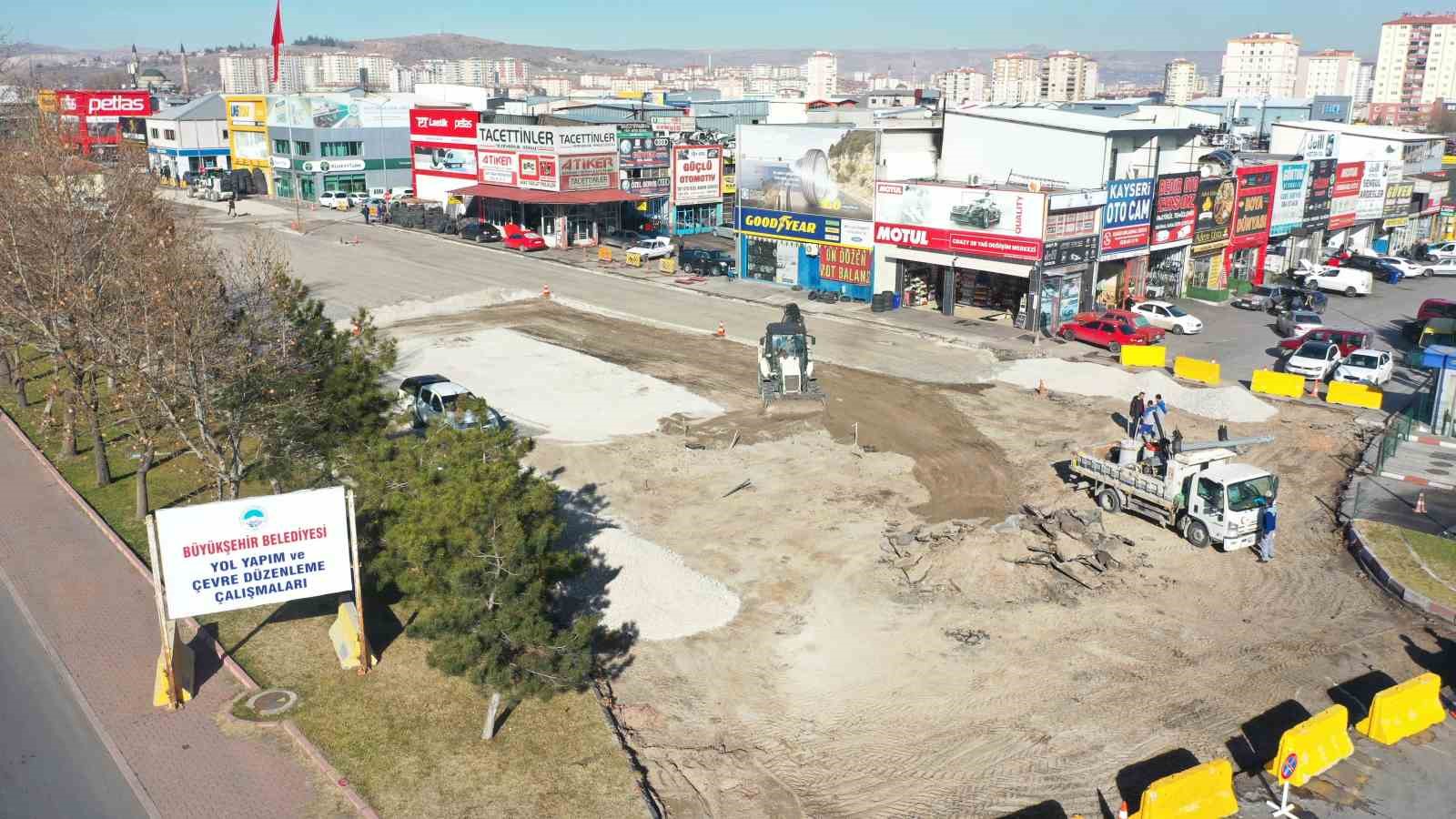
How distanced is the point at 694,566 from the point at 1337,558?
14.0 meters

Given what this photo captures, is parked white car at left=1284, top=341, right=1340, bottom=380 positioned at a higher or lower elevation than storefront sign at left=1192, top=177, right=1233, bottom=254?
lower

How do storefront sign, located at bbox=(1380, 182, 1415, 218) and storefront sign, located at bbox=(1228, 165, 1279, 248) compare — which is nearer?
storefront sign, located at bbox=(1228, 165, 1279, 248)

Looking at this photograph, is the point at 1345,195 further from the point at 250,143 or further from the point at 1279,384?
the point at 250,143

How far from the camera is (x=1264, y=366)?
3938 cm

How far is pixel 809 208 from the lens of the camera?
50.2 metres

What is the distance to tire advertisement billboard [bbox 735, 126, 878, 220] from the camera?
158ft

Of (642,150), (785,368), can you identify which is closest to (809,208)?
(785,368)

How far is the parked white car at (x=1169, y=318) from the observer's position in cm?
4400

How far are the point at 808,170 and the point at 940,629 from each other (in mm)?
33634

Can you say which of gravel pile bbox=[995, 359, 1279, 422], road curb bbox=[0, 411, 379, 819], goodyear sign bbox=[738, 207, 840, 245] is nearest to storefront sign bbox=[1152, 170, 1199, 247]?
gravel pile bbox=[995, 359, 1279, 422]

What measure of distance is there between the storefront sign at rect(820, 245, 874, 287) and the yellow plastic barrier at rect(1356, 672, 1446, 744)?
33545 mm

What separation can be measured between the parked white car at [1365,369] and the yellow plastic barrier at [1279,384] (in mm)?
1658

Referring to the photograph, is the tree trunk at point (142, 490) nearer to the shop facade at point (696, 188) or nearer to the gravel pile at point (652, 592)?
the gravel pile at point (652, 592)

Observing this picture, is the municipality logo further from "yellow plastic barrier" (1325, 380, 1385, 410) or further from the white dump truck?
"yellow plastic barrier" (1325, 380, 1385, 410)
